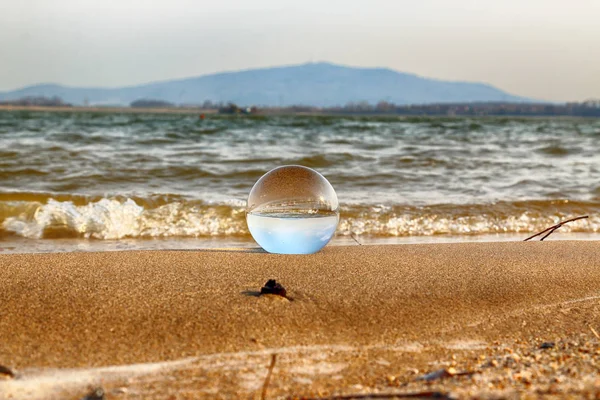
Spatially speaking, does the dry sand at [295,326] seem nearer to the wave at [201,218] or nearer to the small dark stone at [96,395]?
the small dark stone at [96,395]

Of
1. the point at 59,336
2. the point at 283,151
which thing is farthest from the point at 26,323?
the point at 283,151

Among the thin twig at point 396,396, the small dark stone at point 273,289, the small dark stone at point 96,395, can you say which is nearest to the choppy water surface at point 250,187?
the small dark stone at point 273,289

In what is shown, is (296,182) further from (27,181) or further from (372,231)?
(27,181)

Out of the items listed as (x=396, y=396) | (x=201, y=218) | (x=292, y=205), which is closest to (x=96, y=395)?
(x=396, y=396)

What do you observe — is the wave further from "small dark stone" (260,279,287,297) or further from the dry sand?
"small dark stone" (260,279,287,297)

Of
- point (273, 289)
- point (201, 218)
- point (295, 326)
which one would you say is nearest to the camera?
point (295, 326)

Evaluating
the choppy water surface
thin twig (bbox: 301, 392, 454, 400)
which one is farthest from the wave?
thin twig (bbox: 301, 392, 454, 400)

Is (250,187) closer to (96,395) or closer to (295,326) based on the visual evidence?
(295,326)
